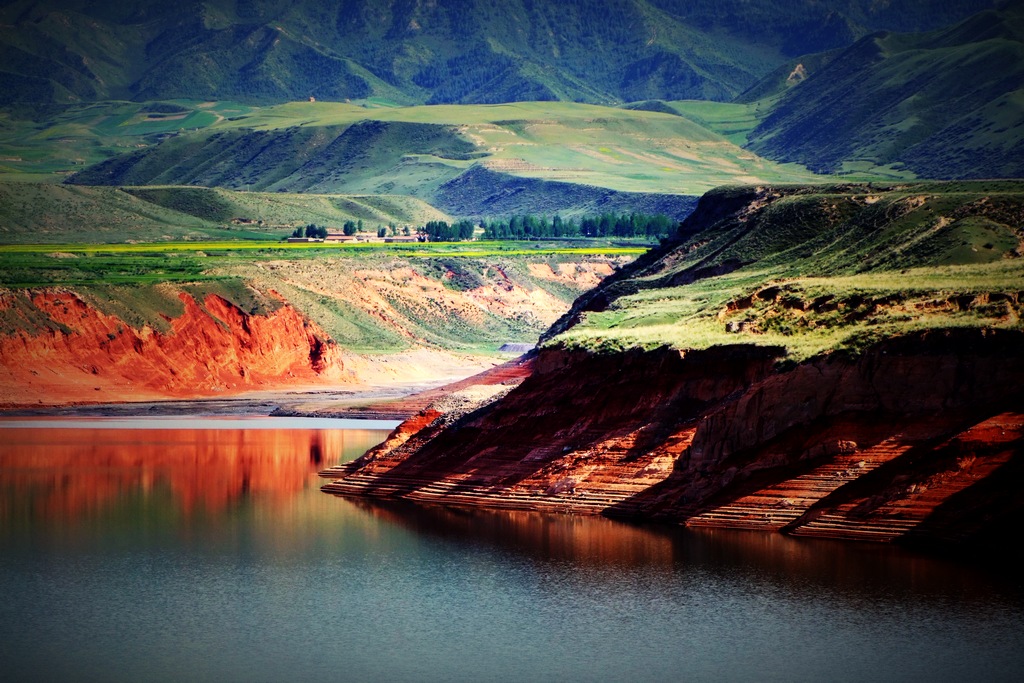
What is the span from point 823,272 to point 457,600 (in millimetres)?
52939

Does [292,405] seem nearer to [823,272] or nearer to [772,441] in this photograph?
[823,272]

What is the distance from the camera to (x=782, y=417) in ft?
246

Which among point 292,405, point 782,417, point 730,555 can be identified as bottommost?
point 730,555

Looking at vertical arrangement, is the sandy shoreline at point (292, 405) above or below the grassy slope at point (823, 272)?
below

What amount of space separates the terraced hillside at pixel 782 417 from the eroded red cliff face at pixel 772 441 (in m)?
0.08

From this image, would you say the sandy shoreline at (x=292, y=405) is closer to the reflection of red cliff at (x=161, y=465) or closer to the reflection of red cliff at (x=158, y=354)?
the reflection of red cliff at (x=158, y=354)

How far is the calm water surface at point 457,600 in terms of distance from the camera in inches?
2154

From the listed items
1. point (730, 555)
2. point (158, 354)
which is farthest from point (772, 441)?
point (158, 354)

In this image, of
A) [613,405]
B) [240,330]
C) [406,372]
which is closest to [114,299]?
[240,330]

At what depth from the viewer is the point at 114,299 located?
16575 cm

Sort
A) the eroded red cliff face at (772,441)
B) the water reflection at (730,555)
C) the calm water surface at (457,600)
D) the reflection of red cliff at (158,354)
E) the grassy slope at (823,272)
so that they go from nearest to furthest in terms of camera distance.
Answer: the calm water surface at (457,600), the water reflection at (730,555), the eroded red cliff face at (772,441), the grassy slope at (823,272), the reflection of red cliff at (158,354)

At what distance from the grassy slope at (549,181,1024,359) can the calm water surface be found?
40.9 feet

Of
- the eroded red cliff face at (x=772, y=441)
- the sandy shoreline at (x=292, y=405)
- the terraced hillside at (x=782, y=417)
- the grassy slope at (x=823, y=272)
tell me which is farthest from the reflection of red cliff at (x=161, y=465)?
the grassy slope at (x=823, y=272)

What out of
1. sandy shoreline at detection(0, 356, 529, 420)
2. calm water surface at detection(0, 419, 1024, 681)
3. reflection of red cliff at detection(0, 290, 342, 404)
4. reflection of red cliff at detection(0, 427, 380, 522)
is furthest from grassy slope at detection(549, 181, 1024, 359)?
reflection of red cliff at detection(0, 290, 342, 404)
